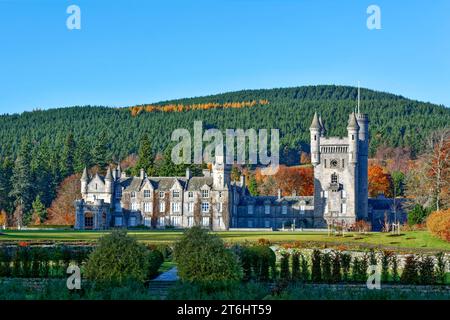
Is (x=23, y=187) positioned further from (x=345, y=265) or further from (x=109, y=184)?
(x=345, y=265)

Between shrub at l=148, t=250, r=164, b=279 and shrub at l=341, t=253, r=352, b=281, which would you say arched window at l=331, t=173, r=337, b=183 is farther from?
shrub at l=341, t=253, r=352, b=281

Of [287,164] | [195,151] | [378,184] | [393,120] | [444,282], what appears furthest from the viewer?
[393,120]

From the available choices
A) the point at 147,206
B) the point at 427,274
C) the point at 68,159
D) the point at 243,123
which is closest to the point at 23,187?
the point at 68,159

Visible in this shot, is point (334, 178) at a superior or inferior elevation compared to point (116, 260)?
superior

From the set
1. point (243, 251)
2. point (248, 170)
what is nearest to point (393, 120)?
point (248, 170)

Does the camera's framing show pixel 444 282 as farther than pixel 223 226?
No

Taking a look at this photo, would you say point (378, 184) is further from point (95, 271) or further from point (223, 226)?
point (95, 271)

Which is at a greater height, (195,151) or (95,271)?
(195,151)

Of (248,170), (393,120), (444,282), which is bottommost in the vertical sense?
(444,282)
